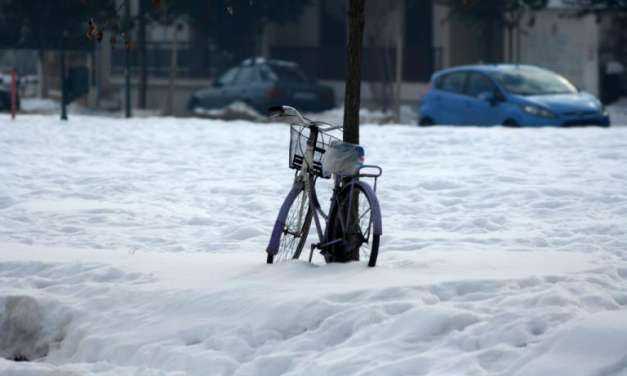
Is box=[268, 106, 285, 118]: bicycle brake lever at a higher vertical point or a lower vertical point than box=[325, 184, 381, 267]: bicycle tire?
higher

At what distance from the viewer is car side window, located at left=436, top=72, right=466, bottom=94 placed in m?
22.2

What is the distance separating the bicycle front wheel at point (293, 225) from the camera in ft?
27.0

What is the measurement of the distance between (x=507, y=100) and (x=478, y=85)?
88cm

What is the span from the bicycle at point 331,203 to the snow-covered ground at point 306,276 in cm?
21

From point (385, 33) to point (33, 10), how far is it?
1025cm

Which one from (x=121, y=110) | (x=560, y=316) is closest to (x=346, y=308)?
(x=560, y=316)

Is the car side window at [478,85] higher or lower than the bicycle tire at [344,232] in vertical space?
higher

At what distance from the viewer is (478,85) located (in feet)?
71.8

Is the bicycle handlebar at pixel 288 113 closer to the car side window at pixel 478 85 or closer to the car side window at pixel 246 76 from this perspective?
the car side window at pixel 478 85

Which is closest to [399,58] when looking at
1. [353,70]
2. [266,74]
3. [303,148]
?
[266,74]

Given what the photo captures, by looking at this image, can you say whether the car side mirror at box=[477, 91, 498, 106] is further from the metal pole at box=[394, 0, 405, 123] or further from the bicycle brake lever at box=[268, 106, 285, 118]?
the bicycle brake lever at box=[268, 106, 285, 118]

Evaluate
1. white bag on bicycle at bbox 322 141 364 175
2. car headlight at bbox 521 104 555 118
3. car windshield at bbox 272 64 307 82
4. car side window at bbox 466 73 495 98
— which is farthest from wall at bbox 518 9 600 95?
white bag on bicycle at bbox 322 141 364 175

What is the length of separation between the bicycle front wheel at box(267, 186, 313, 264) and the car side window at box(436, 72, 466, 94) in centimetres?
1409

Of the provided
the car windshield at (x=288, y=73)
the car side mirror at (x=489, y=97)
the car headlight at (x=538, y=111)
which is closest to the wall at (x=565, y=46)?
the car windshield at (x=288, y=73)
